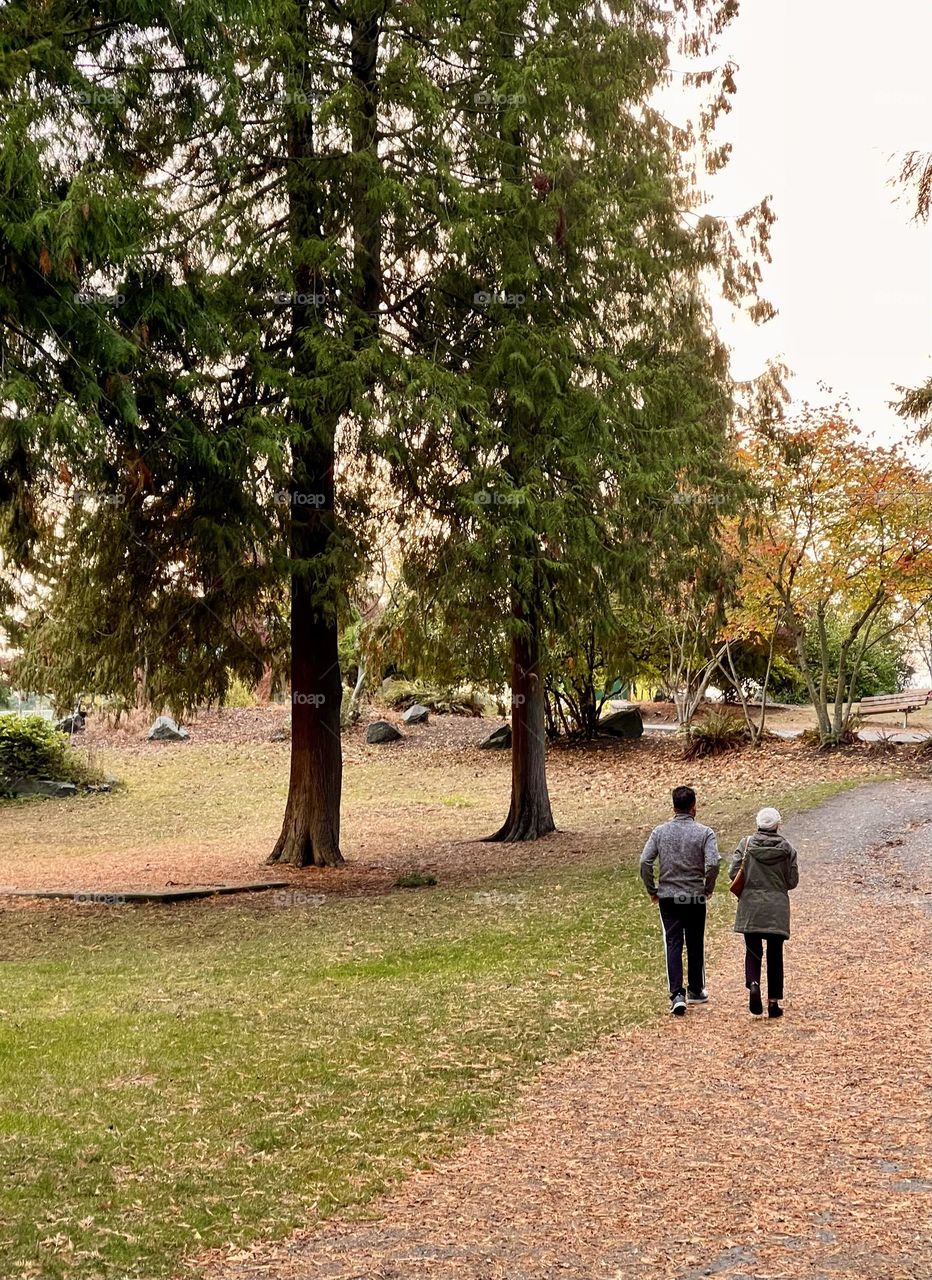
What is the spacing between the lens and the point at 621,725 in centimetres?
2919

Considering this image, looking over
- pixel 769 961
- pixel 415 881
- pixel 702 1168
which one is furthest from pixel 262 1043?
pixel 415 881

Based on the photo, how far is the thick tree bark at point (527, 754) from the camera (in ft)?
56.9

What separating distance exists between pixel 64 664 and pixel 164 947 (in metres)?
4.37

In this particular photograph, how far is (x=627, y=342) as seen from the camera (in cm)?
1535

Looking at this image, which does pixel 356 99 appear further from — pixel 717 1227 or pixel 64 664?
pixel 717 1227

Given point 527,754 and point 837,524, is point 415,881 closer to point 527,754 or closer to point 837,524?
point 527,754

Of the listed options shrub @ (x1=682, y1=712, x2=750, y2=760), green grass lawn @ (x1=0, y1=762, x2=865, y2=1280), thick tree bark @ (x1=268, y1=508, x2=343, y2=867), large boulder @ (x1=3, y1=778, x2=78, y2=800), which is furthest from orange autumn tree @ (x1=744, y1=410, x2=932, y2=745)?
large boulder @ (x1=3, y1=778, x2=78, y2=800)

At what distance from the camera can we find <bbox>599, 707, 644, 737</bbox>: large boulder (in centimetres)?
2914

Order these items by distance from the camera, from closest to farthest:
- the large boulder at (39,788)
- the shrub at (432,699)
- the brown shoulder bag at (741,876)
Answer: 1. the brown shoulder bag at (741,876)
2. the large boulder at (39,788)
3. the shrub at (432,699)

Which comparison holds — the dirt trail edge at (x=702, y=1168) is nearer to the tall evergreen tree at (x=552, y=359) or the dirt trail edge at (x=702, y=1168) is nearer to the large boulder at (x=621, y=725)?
the tall evergreen tree at (x=552, y=359)

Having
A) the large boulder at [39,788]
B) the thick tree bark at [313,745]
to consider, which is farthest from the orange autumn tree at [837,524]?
the large boulder at [39,788]

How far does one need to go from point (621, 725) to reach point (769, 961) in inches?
819

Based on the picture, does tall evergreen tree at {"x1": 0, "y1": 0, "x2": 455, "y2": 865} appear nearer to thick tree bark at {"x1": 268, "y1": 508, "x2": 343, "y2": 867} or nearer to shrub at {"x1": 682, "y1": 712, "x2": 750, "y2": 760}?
thick tree bark at {"x1": 268, "y1": 508, "x2": 343, "y2": 867}

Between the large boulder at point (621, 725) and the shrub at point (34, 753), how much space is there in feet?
37.1
